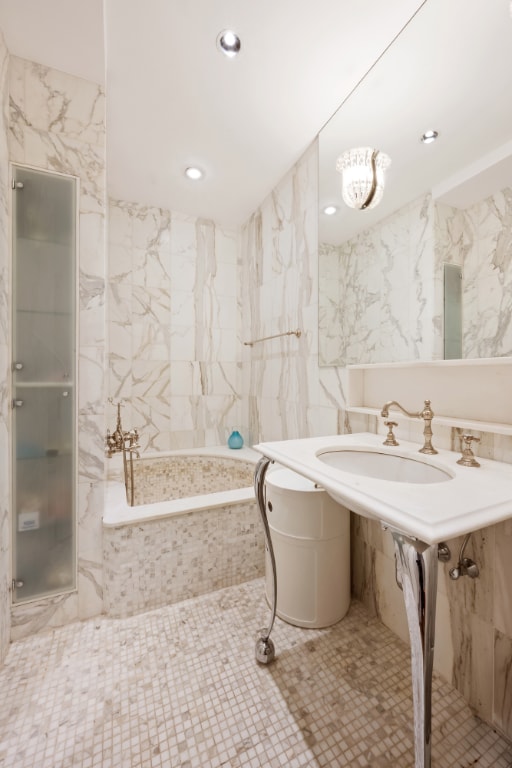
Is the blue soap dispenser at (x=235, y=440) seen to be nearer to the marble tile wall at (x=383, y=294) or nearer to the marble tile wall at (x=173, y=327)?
the marble tile wall at (x=173, y=327)

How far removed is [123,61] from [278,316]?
57.5 inches

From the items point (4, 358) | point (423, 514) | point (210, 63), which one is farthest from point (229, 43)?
point (423, 514)

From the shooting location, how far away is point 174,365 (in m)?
2.64

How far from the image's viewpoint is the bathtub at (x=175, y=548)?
4.55 feet

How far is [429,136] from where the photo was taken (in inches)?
46.6

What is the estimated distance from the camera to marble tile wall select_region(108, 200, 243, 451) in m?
2.47

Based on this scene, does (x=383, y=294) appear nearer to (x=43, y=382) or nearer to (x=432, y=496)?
(x=432, y=496)

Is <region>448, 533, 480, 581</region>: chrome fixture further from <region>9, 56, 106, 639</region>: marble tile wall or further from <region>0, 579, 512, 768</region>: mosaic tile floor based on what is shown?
<region>9, 56, 106, 639</region>: marble tile wall

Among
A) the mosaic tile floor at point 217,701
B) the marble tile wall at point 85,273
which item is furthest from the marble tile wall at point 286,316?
the marble tile wall at point 85,273

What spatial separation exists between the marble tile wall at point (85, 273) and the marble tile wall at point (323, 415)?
3.63 feet

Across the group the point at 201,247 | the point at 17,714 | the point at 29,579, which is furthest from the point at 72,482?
the point at 201,247

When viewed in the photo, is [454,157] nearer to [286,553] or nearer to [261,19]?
[261,19]

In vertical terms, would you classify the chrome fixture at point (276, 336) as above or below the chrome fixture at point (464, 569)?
above

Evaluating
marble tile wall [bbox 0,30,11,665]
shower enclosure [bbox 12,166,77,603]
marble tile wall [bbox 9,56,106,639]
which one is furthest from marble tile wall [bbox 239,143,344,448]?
marble tile wall [bbox 0,30,11,665]
